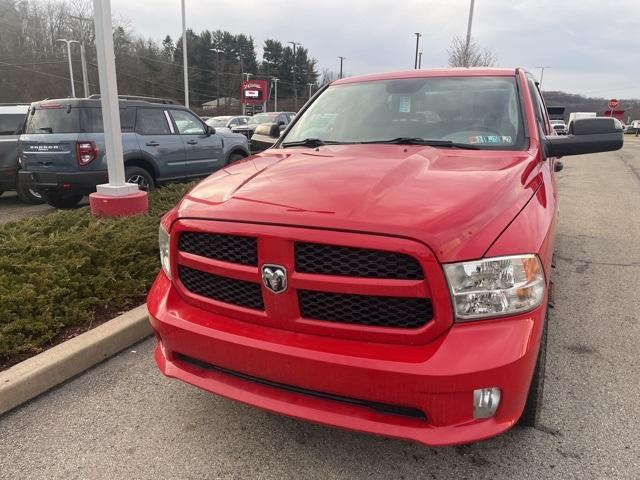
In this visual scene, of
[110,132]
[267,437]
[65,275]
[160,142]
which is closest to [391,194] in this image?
Answer: [267,437]

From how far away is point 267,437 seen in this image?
2.53 metres

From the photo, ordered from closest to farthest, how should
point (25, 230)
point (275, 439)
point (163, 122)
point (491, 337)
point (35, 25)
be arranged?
1. point (491, 337)
2. point (275, 439)
3. point (25, 230)
4. point (163, 122)
5. point (35, 25)

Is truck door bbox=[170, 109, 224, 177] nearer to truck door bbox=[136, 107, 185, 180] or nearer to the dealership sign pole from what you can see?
truck door bbox=[136, 107, 185, 180]

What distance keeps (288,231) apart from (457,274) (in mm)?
667


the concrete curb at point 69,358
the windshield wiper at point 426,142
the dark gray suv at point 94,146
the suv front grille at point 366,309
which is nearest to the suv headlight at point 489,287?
the suv front grille at point 366,309

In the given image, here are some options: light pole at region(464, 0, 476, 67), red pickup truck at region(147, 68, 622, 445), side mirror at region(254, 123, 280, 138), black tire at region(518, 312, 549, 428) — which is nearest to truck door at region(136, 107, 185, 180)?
side mirror at region(254, 123, 280, 138)

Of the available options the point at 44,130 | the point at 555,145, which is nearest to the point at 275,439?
the point at 555,145

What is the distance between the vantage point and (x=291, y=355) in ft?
6.51

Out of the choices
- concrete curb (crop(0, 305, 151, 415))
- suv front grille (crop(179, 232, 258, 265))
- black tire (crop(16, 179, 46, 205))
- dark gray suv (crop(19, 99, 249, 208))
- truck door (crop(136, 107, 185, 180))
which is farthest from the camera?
black tire (crop(16, 179, 46, 205))

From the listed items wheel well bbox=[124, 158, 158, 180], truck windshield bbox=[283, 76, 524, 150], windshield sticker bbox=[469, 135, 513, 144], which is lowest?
wheel well bbox=[124, 158, 158, 180]

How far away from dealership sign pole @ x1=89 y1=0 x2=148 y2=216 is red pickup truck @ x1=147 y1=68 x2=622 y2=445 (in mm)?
3587

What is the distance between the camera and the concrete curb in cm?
281

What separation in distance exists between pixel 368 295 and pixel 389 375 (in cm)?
31

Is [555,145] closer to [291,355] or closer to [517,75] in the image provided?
[517,75]
